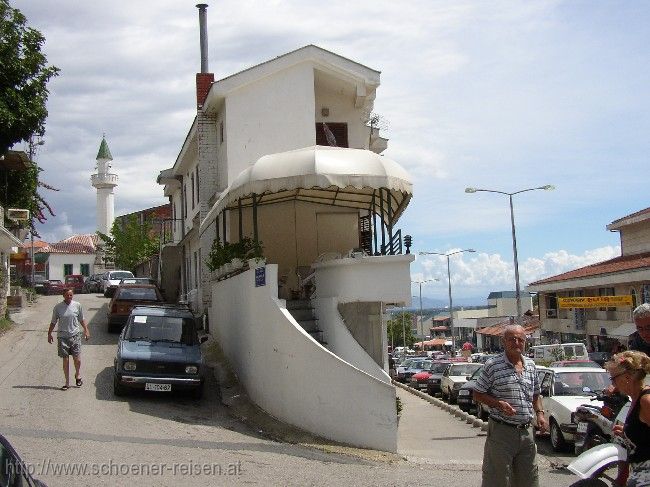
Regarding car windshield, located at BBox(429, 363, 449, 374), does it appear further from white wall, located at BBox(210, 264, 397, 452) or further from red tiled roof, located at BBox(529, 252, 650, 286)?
white wall, located at BBox(210, 264, 397, 452)

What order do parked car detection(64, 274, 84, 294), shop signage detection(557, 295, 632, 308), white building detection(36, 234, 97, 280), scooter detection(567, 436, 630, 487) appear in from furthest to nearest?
white building detection(36, 234, 97, 280) → parked car detection(64, 274, 84, 294) → shop signage detection(557, 295, 632, 308) → scooter detection(567, 436, 630, 487)

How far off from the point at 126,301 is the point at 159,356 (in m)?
9.58

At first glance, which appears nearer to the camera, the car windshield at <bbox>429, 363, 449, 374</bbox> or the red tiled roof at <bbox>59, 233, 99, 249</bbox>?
the car windshield at <bbox>429, 363, 449, 374</bbox>

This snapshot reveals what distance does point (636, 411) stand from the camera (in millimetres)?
5965

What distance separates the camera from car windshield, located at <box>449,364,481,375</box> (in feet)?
90.7

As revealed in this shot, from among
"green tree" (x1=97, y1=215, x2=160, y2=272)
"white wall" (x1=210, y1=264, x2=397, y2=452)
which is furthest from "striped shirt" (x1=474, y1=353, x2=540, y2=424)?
"green tree" (x1=97, y1=215, x2=160, y2=272)

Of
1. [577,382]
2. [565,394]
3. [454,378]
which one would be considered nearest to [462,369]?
[454,378]

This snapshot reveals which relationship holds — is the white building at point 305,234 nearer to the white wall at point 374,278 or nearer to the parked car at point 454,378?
the white wall at point 374,278

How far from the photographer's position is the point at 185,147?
Answer: 1081 inches

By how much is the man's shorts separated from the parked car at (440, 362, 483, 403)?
1423 centimetres

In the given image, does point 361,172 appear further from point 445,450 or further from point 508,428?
point 508,428

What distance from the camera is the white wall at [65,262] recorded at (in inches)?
2884

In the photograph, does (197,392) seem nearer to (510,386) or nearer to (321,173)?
(321,173)

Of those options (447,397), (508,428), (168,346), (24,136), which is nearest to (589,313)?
(447,397)
